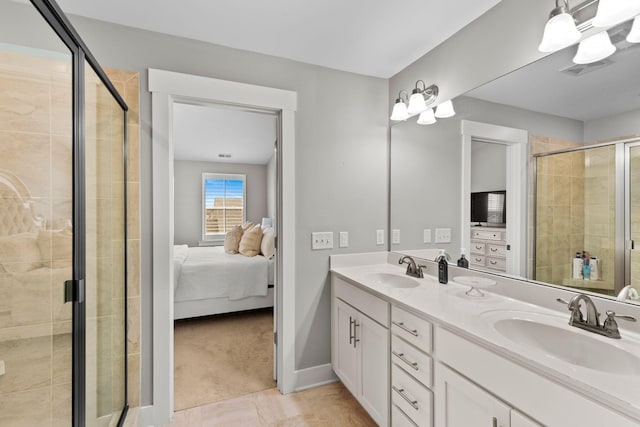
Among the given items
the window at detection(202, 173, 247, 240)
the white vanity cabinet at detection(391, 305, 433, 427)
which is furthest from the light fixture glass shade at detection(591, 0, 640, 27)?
the window at detection(202, 173, 247, 240)

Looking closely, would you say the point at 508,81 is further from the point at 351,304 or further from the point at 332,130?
the point at 351,304

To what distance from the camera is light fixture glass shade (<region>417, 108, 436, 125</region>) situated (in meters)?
2.06

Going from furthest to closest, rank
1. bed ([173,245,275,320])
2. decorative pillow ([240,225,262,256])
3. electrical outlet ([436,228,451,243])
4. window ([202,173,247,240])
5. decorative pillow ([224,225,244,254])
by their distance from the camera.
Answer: window ([202,173,247,240])
decorative pillow ([224,225,244,254])
decorative pillow ([240,225,262,256])
bed ([173,245,275,320])
electrical outlet ([436,228,451,243])

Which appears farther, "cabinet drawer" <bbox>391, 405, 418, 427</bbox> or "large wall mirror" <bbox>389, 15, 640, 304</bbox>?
"cabinet drawer" <bbox>391, 405, 418, 427</bbox>

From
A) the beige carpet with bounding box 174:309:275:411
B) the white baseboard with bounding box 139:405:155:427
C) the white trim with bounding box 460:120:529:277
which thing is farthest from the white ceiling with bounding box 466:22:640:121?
the white baseboard with bounding box 139:405:155:427

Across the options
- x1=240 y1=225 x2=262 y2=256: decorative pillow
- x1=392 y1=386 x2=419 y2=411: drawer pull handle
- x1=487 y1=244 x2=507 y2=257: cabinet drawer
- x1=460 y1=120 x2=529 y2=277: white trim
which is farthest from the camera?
x1=240 y1=225 x2=262 y2=256: decorative pillow

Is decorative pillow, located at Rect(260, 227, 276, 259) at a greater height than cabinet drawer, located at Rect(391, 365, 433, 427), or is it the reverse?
decorative pillow, located at Rect(260, 227, 276, 259)

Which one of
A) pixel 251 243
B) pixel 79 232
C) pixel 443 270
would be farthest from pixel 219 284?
pixel 443 270

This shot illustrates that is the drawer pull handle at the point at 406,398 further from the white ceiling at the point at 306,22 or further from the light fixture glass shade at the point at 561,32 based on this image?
the white ceiling at the point at 306,22

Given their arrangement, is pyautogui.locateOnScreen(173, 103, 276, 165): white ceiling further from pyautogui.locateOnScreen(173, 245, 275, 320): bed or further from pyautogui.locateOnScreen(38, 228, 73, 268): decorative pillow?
pyautogui.locateOnScreen(38, 228, 73, 268): decorative pillow

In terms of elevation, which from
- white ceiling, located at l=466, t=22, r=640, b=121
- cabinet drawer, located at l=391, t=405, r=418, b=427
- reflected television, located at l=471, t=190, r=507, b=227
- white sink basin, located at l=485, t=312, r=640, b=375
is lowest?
cabinet drawer, located at l=391, t=405, r=418, b=427

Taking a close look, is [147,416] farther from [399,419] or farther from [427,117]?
[427,117]

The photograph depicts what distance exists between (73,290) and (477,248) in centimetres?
192

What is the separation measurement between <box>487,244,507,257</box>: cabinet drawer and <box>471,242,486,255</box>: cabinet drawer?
37 mm
